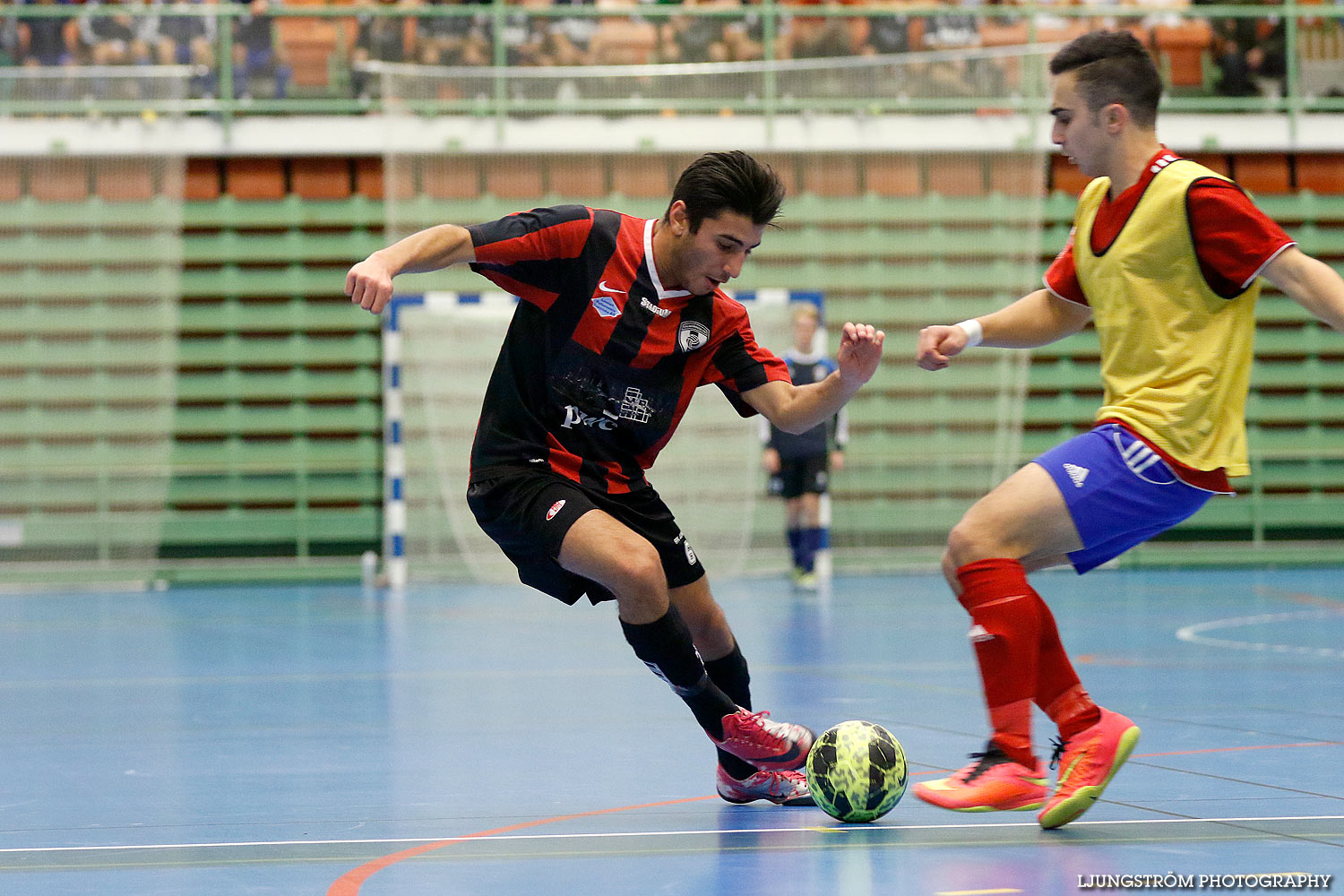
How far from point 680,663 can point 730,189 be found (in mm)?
1161

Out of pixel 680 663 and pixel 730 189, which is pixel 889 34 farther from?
pixel 680 663

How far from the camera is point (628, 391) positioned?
381cm

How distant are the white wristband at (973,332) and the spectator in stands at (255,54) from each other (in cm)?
1059

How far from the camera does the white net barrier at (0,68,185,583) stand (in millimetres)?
12461

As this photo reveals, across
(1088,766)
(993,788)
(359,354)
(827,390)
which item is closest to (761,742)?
(993,788)

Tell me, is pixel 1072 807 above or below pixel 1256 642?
above

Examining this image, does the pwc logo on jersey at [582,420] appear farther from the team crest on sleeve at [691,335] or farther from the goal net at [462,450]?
the goal net at [462,450]

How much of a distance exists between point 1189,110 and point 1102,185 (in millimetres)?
10913

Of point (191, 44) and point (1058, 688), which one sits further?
point (191, 44)

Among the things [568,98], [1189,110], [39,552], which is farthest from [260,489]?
[1189,110]

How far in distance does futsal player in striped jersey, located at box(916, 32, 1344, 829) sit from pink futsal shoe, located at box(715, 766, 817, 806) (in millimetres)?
438

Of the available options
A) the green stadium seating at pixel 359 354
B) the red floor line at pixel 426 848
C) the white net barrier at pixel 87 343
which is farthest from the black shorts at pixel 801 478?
the red floor line at pixel 426 848

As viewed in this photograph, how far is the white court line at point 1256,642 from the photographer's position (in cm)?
739

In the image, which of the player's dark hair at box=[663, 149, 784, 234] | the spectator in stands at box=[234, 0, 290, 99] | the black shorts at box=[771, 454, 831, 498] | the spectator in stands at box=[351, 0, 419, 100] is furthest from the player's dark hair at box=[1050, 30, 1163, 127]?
the spectator in stands at box=[234, 0, 290, 99]
